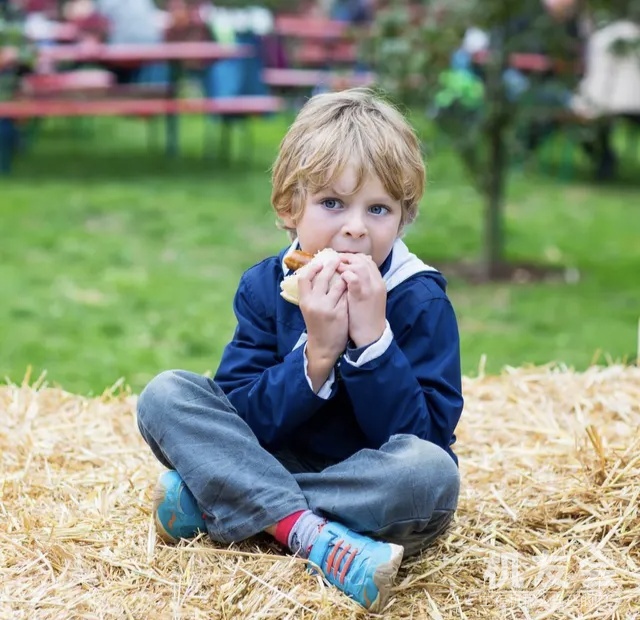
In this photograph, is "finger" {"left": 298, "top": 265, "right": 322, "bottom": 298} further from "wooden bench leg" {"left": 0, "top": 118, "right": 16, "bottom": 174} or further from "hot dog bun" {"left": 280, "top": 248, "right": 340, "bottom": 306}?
"wooden bench leg" {"left": 0, "top": 118, "right": 16, "bottom": 174}

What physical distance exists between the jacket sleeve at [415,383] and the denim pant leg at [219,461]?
0.91 feet

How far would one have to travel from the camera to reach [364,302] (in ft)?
9.20

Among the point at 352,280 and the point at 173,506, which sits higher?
the point at 352,280

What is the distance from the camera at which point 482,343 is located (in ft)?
19.6

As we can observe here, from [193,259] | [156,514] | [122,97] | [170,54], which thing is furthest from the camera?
[122,97]

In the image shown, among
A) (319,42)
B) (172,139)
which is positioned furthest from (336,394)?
(319,42)

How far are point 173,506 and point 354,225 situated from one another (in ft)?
2.84

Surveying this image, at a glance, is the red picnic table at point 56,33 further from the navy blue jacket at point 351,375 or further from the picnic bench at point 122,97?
the navy blue jacket at point 351,375

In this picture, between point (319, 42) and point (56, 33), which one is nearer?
point (56, 33)

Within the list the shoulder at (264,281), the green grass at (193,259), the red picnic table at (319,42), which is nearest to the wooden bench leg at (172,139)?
the green grass at (193,259)

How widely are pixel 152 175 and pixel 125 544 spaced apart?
864 centimetres

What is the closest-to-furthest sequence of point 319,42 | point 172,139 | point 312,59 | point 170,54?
1. point 170,54
2. point 172,139
3. point 312,59
4. point 319,42

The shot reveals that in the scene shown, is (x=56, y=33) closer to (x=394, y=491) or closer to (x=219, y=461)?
(x=219, y=461)

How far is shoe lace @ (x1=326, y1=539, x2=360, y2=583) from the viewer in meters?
2.70
